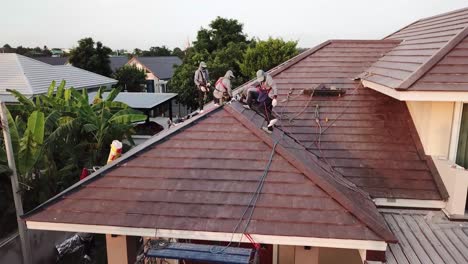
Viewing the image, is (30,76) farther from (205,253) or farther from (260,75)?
(205,253)

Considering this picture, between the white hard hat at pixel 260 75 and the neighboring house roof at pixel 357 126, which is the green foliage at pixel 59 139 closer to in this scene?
the white hard hat at pixel 260 75

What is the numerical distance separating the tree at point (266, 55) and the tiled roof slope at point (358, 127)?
1644 centimetres

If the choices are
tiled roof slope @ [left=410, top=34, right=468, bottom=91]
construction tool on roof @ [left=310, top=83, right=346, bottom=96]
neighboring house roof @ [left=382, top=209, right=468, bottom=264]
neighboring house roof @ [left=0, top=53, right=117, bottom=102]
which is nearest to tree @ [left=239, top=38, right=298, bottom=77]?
neighboring house roof @ [left=0, top=53, right=117, bottom=102]

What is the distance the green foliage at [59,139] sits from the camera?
9914 mm

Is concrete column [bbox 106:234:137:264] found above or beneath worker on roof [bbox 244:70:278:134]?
beneath

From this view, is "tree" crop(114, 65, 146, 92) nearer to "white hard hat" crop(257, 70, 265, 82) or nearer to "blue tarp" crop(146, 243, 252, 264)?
"white hard hat" crop(257, 70, 265, 82)

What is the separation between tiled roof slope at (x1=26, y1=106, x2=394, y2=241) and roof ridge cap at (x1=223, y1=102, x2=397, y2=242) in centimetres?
2

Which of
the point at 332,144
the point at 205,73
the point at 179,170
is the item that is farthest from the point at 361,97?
the point at 179,170

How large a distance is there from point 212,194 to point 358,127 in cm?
451

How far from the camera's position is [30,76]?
19.4 meters

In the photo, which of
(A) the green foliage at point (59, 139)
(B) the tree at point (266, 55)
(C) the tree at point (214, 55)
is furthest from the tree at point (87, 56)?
(A) the green foliage at point (59, 139)

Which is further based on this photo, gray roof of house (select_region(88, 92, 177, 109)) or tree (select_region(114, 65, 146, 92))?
tree (select_region(114, 65, 146, 92))

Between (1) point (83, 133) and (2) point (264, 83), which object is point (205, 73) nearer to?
(2) point (264, 83)

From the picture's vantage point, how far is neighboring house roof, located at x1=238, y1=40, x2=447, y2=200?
7.00m
